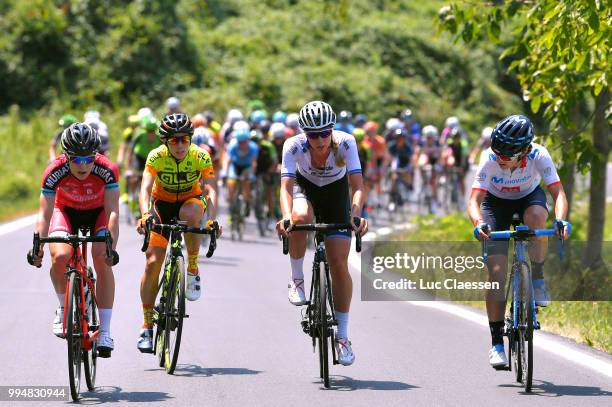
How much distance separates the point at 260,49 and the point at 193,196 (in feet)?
115

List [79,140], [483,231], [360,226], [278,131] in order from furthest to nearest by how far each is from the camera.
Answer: [278,131] → [360,226] → [483,231] → [79,140]

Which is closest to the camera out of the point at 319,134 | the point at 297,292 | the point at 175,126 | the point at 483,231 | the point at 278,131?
the point at 483,231

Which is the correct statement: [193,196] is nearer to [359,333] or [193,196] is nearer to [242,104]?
[359,333]

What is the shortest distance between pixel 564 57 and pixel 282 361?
3.67 m

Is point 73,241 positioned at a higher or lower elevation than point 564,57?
lower

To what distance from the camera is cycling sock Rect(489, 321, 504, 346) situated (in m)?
9.84

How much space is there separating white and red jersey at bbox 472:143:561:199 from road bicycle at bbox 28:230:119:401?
106 inches

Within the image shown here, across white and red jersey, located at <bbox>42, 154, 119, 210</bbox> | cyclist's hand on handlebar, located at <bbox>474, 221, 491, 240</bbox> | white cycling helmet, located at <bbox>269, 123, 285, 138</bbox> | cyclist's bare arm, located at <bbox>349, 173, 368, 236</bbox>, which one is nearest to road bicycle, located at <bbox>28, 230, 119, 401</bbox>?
white and red jersey, located at <bbox>42, 154, 119, 210</bbox>

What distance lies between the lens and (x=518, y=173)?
32.6ft

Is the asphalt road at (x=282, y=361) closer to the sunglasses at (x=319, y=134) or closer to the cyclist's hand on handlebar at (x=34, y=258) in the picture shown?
the cyclist's hand on handlebar at (x=34, y=258)

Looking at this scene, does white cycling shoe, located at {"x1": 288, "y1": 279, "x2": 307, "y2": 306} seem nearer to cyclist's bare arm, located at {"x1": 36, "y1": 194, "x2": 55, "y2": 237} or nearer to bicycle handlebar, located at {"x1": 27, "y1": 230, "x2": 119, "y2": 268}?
bicycle handlebar, located at {"x1": 27, "y1": 230, "x2": 119, "y2": 268}

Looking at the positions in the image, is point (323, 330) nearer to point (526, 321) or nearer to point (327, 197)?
point (327, 197)

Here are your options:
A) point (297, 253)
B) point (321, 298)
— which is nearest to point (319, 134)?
point (297, 253)

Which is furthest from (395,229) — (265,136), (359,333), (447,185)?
(359,333)
